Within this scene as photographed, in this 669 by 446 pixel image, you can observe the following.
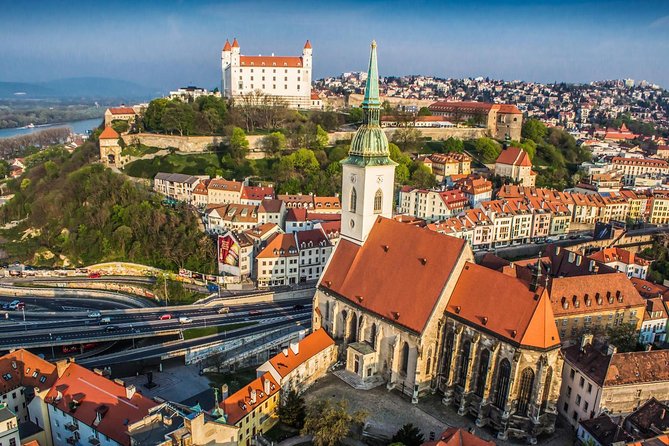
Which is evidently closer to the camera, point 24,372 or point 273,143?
point 24,372

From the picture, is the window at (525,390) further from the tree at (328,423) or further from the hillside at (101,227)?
the hillside at (101,227)

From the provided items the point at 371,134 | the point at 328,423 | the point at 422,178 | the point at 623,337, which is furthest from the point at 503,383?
the point at 422,178

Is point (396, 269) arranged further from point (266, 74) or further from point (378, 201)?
point (266, 74)

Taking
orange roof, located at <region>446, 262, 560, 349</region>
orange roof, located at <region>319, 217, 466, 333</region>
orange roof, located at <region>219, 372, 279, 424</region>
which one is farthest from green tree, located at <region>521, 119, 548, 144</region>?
orange roof, located at <region>219, 372, 279, 424</region>

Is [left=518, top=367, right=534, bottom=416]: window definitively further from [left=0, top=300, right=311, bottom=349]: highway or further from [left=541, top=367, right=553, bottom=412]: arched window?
[left=0, top=300, right=311, bottom=349]: highway

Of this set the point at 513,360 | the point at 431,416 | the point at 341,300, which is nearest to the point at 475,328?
the point at 513,360

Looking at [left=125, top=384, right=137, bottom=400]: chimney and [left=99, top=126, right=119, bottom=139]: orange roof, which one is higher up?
[left=99, top=126, right=119, bottom=139]: orange roof
